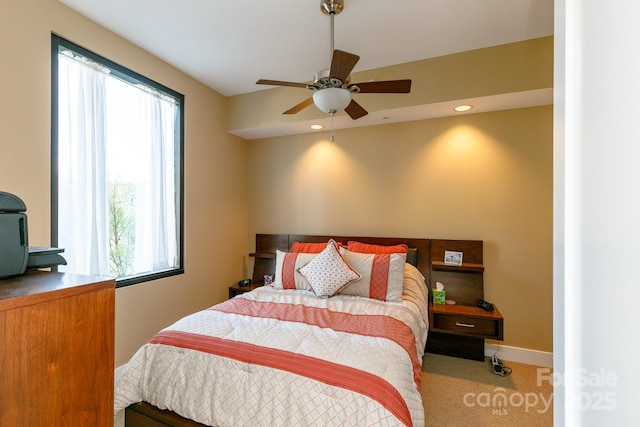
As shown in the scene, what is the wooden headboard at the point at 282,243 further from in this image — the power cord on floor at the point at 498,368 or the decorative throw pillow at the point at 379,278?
the power cord on floor at the point at 498,368

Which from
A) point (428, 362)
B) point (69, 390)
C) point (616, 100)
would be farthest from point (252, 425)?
point (428, 362)

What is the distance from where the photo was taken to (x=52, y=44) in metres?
1.96

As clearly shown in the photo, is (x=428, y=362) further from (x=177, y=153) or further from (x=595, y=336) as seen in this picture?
(x=177, y=153)

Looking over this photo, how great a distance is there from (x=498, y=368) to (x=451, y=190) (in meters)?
1.71

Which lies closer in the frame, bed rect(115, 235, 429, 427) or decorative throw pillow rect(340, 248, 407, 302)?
bed rect(115, 235, 429, 427)

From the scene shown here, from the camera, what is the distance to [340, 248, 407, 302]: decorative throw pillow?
2.42 meters

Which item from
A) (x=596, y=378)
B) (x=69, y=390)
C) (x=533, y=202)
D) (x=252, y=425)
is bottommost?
(x=252, y=425)

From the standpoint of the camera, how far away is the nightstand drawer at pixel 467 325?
2531mm

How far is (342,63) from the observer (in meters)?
1.70

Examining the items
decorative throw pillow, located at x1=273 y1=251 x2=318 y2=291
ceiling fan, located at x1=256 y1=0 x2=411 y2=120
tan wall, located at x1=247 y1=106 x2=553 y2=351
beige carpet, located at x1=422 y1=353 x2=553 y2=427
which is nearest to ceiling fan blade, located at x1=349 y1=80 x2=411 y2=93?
ceiling fan, located at x1=256 y1=0 x2=411 y2=120

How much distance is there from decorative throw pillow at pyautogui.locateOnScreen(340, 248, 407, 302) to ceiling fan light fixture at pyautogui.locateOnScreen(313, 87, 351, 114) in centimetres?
134

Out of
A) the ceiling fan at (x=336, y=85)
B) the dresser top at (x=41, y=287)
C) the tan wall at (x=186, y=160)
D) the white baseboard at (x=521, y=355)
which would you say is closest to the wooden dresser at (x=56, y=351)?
the dresser top at (x=41, y=287)

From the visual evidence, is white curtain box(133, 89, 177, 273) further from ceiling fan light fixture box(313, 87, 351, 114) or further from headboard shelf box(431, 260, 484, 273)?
headboard shelf box(431, 260, 484, 273)

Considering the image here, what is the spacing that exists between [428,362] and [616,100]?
9.59 ft
